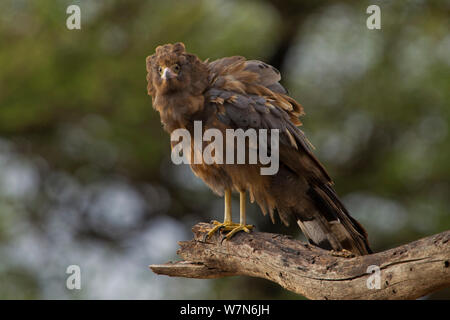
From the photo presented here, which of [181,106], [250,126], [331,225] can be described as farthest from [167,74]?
[331,225]

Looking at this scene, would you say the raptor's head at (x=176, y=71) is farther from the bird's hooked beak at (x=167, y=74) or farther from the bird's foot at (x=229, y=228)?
the bird's foot at (x=229, y=228)

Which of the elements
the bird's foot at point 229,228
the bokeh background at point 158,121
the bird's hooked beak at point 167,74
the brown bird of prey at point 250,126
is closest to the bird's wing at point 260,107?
the brown bird of prey at point 250,126

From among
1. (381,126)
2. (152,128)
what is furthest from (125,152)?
(381,126)

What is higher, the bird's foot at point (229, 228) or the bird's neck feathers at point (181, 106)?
the bird's neck feathers at point (181, 106)

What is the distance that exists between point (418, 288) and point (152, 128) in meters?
3.45

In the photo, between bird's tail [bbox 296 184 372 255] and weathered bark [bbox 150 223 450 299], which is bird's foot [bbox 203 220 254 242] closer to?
weathered bark [bbox 150 223 450 299]

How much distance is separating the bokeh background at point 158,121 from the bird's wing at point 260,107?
1.94m

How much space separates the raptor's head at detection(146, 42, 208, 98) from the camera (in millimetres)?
3070

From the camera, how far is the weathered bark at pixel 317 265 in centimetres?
228

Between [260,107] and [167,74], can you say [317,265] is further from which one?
[167,74]

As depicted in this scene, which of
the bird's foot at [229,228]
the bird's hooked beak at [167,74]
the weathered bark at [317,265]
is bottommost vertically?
the weathered bark at [317,265]

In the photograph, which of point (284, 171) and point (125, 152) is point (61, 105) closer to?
point (125, 152)

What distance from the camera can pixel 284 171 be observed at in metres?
3.18

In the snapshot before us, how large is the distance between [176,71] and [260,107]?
444 millimetres
